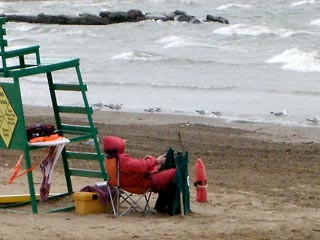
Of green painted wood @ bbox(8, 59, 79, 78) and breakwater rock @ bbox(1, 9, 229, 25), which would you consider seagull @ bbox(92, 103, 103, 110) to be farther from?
breakwater rock @ bbox(1, 9, 229, 25)

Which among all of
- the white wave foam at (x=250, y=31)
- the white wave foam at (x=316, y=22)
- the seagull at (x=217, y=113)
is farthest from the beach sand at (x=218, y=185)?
the white wave foam at (x=316, y=22)

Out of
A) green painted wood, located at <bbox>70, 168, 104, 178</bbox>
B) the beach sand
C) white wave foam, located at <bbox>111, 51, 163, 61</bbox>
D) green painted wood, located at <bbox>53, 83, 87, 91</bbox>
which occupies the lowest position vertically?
white wave foam, located at <bbox>111, 51, 163, 61</bbox>

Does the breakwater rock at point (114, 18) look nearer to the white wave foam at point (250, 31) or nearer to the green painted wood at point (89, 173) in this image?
the white wave foam at point (250, 31)

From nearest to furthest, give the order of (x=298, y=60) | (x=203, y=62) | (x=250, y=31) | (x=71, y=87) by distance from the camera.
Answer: (x=71, y=87) → (x=298, y=60) → (x=203, y=62) → (x=250, y=31)

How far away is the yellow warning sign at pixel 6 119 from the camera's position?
10.2 meters

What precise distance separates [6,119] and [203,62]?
19.7 m

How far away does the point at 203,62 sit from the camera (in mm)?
29703

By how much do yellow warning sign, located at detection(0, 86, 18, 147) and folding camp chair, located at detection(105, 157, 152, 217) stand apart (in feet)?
3.31

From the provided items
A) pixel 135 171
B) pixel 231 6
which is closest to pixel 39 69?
pixel 135 171

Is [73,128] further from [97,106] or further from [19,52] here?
[97,106]

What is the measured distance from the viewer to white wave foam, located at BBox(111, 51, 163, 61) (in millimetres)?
31219

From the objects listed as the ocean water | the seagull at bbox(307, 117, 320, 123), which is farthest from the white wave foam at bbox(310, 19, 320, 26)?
the seagull at bbox(307, 117, 320, 123)

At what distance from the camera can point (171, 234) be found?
9.15 metres

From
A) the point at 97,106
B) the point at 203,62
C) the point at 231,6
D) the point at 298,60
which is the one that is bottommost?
the point at 231,6
